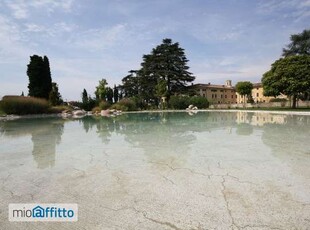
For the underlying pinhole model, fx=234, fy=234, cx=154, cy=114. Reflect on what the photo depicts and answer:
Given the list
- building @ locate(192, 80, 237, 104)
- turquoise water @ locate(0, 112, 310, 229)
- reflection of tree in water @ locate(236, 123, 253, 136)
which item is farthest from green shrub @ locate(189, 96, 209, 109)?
turquoise water @ locate(0, 112, 310, 229)

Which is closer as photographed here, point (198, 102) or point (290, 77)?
point (290, 77)

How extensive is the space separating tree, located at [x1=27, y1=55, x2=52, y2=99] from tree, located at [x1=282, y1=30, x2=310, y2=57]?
3797 cm

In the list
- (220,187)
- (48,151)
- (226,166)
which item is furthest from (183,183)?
(48,151)

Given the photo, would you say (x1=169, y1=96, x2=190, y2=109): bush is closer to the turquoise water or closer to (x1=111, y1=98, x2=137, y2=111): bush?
(x1=111, y1=98, x2=137, y2=111): bush

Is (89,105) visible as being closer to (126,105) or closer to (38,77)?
(126,105)

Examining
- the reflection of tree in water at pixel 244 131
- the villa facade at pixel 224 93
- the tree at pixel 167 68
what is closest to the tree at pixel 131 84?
the tree at pixel 167 68

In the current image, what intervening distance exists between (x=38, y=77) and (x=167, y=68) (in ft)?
68.2

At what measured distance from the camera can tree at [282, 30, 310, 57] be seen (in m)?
36.2

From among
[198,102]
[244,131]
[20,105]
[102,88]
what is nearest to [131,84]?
[102,88]

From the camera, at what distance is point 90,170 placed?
4.49 meters

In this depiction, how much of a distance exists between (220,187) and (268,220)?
97 centimetres

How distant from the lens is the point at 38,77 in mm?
31969

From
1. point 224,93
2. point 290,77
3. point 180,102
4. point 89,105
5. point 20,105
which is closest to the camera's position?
point 20,105

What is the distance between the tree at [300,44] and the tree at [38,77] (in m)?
38.0
